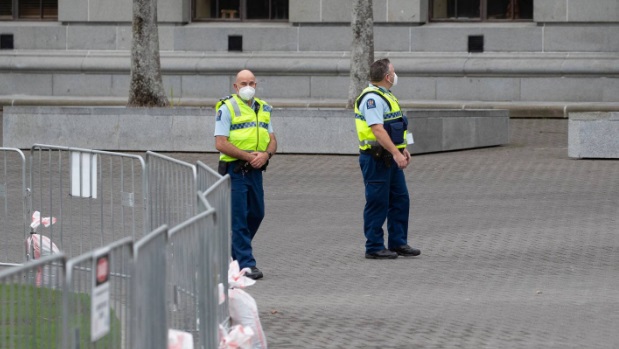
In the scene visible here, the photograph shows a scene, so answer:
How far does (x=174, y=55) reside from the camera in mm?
27797

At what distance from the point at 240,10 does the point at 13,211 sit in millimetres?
16560

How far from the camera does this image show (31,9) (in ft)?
96.6

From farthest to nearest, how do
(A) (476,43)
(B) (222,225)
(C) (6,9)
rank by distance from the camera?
(C) (6,9)
(A) (476,43)
(B) (222,225)

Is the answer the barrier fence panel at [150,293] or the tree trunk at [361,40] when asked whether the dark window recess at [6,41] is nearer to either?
the tree trunk at [361,40]

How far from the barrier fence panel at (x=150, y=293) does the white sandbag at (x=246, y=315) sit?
1.96 m

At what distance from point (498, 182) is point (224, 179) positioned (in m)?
9.04

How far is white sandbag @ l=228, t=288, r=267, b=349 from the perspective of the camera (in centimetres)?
705

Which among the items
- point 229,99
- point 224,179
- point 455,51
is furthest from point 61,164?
point 455,51

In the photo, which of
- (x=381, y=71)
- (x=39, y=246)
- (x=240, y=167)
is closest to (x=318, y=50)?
(x=381, y=71)

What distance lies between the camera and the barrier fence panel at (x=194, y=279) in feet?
18.4

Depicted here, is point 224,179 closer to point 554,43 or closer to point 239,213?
point 239,213

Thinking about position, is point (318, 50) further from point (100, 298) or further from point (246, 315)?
point (100, 298)

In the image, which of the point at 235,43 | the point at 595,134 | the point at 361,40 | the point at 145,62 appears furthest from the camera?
the point at 235,43

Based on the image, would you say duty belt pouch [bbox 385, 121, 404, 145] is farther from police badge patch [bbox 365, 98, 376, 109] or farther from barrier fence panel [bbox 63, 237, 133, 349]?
barrier fence panel [bbox 63, 237, 133, 349]
